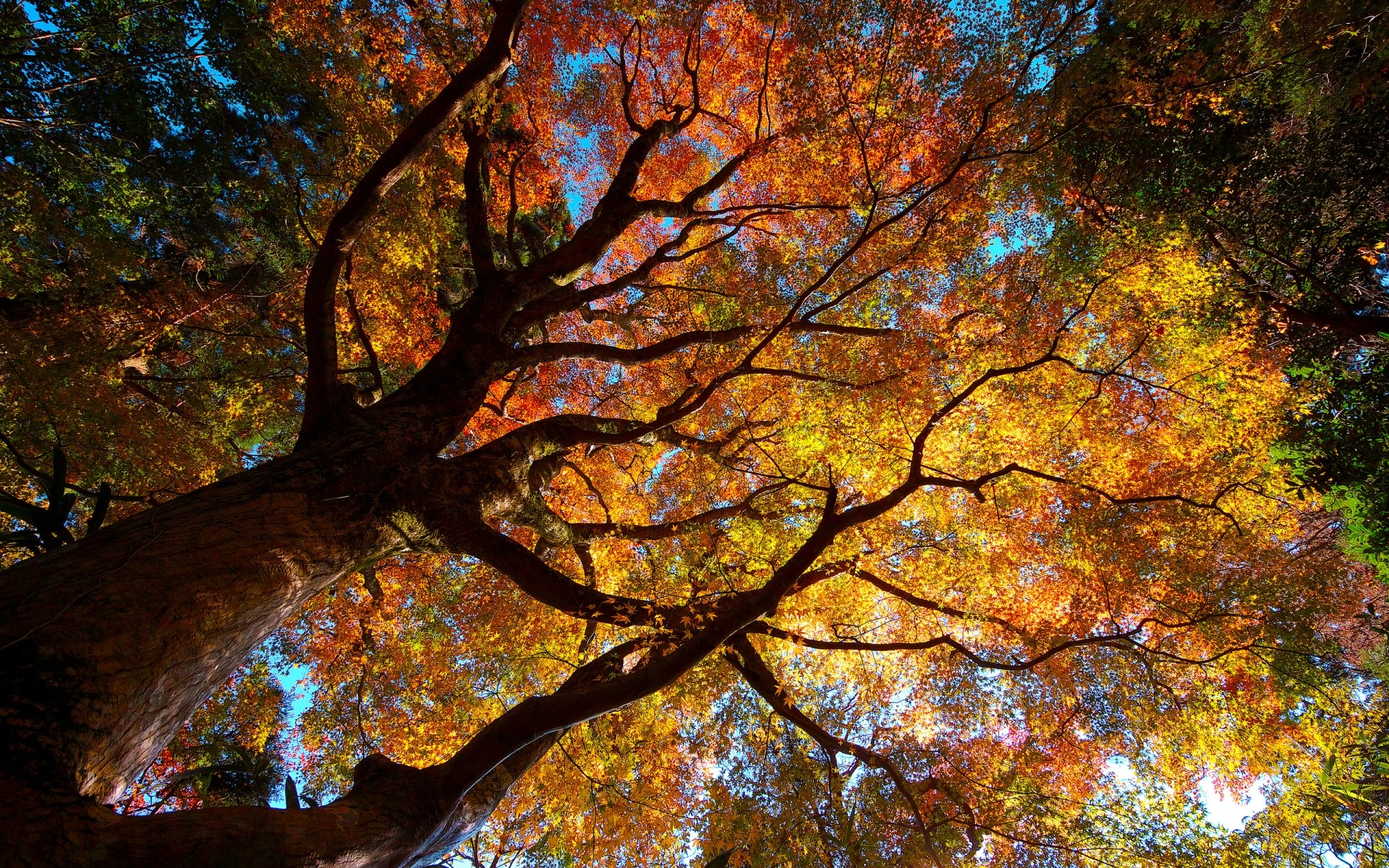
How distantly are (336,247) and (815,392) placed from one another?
615 centimetres

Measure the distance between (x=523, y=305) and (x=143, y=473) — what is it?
558 centimetres

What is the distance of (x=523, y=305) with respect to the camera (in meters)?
6.82

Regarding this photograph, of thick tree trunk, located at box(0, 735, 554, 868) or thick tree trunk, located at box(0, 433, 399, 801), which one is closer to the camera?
thick tree trunk, located at box(0, 735, 554, 868)

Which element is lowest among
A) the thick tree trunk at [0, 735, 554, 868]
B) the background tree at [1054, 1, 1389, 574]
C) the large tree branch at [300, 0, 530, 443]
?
the thick tree trunk at [0, 735, 554, 868]

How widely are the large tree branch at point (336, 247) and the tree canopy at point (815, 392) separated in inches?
1.4

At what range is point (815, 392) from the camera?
8.17m

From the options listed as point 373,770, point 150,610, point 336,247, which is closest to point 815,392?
point 336,247

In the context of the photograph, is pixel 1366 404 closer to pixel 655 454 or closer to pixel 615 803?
pixel 655 454

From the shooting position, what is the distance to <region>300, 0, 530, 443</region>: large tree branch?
4.64 meters

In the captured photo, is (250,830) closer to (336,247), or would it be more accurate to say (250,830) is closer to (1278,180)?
(336,247)

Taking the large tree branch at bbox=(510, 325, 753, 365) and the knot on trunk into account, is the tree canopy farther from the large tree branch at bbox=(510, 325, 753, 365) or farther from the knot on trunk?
the knot on trunk

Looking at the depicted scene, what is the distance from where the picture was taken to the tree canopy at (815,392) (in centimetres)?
655

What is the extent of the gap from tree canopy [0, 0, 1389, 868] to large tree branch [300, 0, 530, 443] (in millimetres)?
37

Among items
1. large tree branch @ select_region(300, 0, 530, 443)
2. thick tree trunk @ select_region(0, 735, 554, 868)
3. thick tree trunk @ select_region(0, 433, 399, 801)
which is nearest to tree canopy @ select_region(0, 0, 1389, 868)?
large tree branch @ select_region(300, 0, 530, 443)
